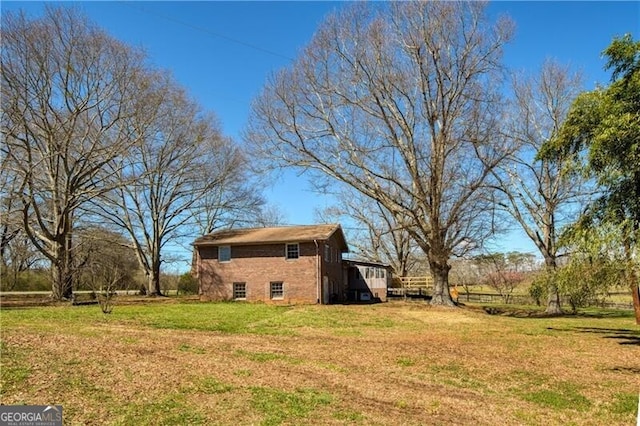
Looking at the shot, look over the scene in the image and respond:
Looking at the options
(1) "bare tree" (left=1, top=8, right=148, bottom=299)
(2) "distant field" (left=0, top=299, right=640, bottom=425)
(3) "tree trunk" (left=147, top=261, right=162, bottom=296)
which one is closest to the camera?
(2) "distant field" (left=0, top=299, right=640, bottom=425)

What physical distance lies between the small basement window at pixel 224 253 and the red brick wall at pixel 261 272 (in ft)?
0.88

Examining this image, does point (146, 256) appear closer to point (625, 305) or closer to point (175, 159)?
point (175, 159)

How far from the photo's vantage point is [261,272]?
31062 mm

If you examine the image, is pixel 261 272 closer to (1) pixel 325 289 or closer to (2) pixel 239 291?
(2) pixel 239 291

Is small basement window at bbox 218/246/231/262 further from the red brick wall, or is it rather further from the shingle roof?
the shingle roof

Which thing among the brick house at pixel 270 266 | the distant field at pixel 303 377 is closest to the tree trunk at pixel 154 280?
the brick house at pixel 270 266

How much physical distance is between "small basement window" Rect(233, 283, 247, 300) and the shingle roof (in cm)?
282

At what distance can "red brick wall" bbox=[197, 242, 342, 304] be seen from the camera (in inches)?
1185

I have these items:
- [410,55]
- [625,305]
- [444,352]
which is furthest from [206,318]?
[625,305]

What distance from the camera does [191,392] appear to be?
6738 millimetres

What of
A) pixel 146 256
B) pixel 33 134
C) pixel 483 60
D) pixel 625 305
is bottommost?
pixel 625 305

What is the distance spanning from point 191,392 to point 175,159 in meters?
31.0

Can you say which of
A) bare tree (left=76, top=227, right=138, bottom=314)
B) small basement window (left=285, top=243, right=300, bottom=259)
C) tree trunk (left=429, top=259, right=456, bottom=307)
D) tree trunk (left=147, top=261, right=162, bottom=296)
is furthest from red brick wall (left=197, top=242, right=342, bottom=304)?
tree trunk (left=429, top=259, right=456, bottom=307)

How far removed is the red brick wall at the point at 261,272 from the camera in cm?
3009
